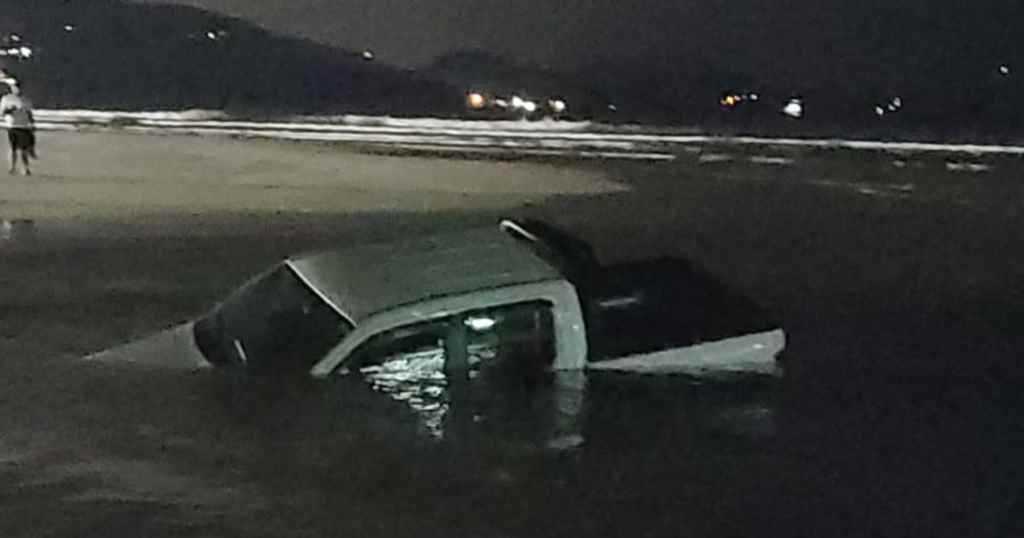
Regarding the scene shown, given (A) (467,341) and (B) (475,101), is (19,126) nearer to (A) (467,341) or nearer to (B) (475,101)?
(A) (467,341)

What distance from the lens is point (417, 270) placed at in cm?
1113

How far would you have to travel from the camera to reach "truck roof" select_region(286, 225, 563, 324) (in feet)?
34.6

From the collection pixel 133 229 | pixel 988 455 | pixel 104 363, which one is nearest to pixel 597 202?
pixel 133 229

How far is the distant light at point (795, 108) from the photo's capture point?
57531 millimetres

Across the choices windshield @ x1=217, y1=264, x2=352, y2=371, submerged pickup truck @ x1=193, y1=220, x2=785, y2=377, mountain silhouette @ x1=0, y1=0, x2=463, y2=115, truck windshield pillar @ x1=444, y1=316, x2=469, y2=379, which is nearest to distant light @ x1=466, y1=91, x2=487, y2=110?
mountain silhouette @ x1=0, y1=0, x2=463, y2=115

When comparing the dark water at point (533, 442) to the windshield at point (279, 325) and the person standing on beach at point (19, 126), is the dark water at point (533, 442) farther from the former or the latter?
the person standing on beach at point (19, 126)

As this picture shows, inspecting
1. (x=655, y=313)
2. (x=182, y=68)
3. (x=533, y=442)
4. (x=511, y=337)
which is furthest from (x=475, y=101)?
(x=511, y=337)

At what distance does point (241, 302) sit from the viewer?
1146cm

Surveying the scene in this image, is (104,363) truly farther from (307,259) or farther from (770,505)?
(770,505)

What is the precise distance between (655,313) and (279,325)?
7.71 ft

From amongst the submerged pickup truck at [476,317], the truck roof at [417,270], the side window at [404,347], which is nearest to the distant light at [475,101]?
the submerged pickup truck at [476,317]

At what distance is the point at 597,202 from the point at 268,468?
15.3 metres

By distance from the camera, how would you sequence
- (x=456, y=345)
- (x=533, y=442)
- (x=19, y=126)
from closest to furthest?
(x=456, y=345)
(x=533, y=442)
(x=19, y=126)

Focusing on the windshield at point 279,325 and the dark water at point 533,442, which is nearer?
the dark water at point 533,442
